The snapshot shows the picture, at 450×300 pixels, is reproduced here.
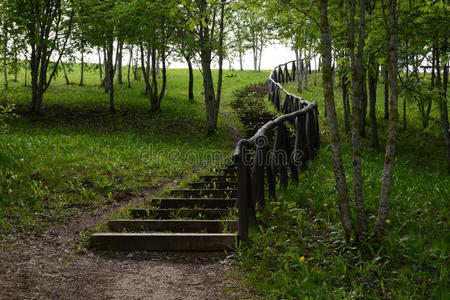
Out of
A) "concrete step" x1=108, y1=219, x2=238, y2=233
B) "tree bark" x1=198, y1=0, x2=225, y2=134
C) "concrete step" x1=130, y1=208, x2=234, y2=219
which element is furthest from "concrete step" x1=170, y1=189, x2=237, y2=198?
"tree bark" x1=198, y1=0, x2=225, y2=134

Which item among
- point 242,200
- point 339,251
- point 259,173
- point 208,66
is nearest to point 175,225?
point 242,200

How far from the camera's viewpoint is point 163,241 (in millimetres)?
4996

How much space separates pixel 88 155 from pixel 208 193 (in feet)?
13.9

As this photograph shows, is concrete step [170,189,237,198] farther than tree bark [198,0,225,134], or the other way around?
tree bark [198,0,225,134]

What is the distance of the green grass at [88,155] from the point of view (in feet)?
23.1

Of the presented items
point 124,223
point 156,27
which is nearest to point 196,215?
point 124,223

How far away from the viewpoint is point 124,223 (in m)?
5.63

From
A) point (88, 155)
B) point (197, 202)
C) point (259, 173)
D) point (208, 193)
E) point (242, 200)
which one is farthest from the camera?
point (88, 155)

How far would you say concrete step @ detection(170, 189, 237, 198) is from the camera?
22.2 ft

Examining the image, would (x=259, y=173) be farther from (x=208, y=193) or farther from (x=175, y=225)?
(x=208, y=193)

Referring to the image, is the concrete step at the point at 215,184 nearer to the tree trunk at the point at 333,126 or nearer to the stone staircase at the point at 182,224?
the stone staircase at the point at 182,224

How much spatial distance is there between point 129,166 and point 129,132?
6.45 meters

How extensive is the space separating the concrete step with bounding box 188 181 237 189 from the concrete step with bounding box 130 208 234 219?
136 cm

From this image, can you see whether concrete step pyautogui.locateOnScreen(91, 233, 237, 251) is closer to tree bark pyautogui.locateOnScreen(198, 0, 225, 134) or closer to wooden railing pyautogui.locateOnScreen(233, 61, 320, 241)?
wooden railing pyautogui.locateOnScreen(233, 61, 320, 241)
